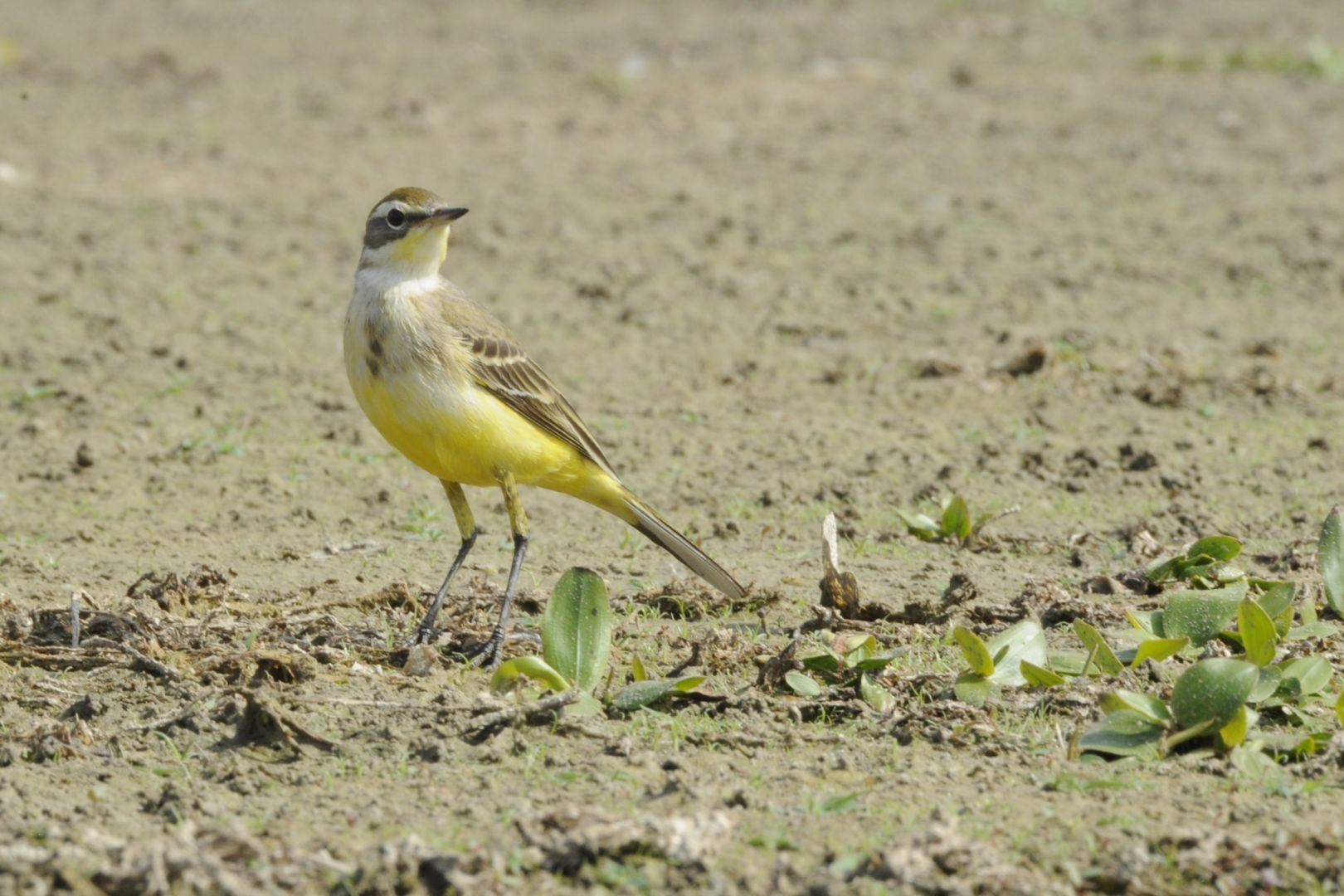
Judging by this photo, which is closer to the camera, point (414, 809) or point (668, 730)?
point (414, 809)

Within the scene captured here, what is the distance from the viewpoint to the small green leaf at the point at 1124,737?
5.36 meters

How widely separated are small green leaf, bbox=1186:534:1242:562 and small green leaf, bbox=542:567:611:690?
258 centimetres

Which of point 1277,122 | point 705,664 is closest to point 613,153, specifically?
point 1277,122

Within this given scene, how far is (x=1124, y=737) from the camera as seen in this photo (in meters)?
5.43

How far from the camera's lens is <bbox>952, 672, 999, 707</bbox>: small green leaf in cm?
580

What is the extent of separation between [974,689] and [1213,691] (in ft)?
2.69

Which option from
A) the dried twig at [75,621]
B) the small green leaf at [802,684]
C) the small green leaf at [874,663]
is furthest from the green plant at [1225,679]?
the dried twig at [75,621]

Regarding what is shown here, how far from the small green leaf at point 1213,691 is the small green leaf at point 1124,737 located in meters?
0.11

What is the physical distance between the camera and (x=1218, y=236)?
13.4m

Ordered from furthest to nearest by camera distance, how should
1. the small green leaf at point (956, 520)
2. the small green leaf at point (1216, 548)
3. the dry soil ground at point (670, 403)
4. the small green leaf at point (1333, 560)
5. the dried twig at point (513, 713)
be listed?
the small green leaf at point (956, 520)
the small green leaf at point (1216, 548)
the small green leaf at point (1333, 560)
the dried twig at point (513, 713)
the dry soil ground at point (670, 403)

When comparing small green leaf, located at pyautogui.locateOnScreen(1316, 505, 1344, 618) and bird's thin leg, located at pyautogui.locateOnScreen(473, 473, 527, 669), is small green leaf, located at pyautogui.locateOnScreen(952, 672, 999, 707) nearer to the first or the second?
small green leaf, located at pyautogui.locateOnScreen(1316, 505, 1344, 618)

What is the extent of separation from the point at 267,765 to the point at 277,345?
612cm

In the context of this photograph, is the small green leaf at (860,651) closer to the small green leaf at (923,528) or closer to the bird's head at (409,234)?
the small green leaf at (923,528)

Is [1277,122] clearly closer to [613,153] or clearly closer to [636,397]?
[613,153]
